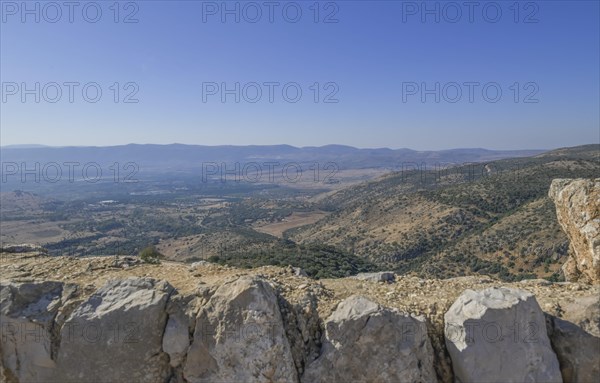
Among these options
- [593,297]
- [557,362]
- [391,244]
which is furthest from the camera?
[391,244]

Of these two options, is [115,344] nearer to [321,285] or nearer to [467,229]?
[321,285]

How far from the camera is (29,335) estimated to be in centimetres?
845

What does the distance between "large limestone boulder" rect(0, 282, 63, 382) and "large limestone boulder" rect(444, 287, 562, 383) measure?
900 centimetres

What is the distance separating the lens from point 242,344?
25.8ft

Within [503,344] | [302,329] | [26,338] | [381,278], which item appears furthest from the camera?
[381,278]

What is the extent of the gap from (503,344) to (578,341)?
166cm

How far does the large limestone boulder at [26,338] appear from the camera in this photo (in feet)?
27.5

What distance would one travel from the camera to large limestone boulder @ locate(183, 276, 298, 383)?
779 centimetres

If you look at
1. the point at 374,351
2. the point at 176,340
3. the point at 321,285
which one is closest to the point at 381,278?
the point at 321,285

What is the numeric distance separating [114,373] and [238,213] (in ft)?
428

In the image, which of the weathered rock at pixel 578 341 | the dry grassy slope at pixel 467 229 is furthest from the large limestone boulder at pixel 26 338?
the dry grassy slope at pixel 467 229

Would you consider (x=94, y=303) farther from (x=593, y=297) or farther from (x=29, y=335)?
(x=593, y=297)

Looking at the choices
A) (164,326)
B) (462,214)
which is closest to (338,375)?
(164,326)

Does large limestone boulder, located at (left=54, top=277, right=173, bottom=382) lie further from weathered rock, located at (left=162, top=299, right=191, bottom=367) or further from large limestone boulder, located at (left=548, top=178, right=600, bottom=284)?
large limestone boulder, located at (left=548, top=178, right=600, bottom=284)
